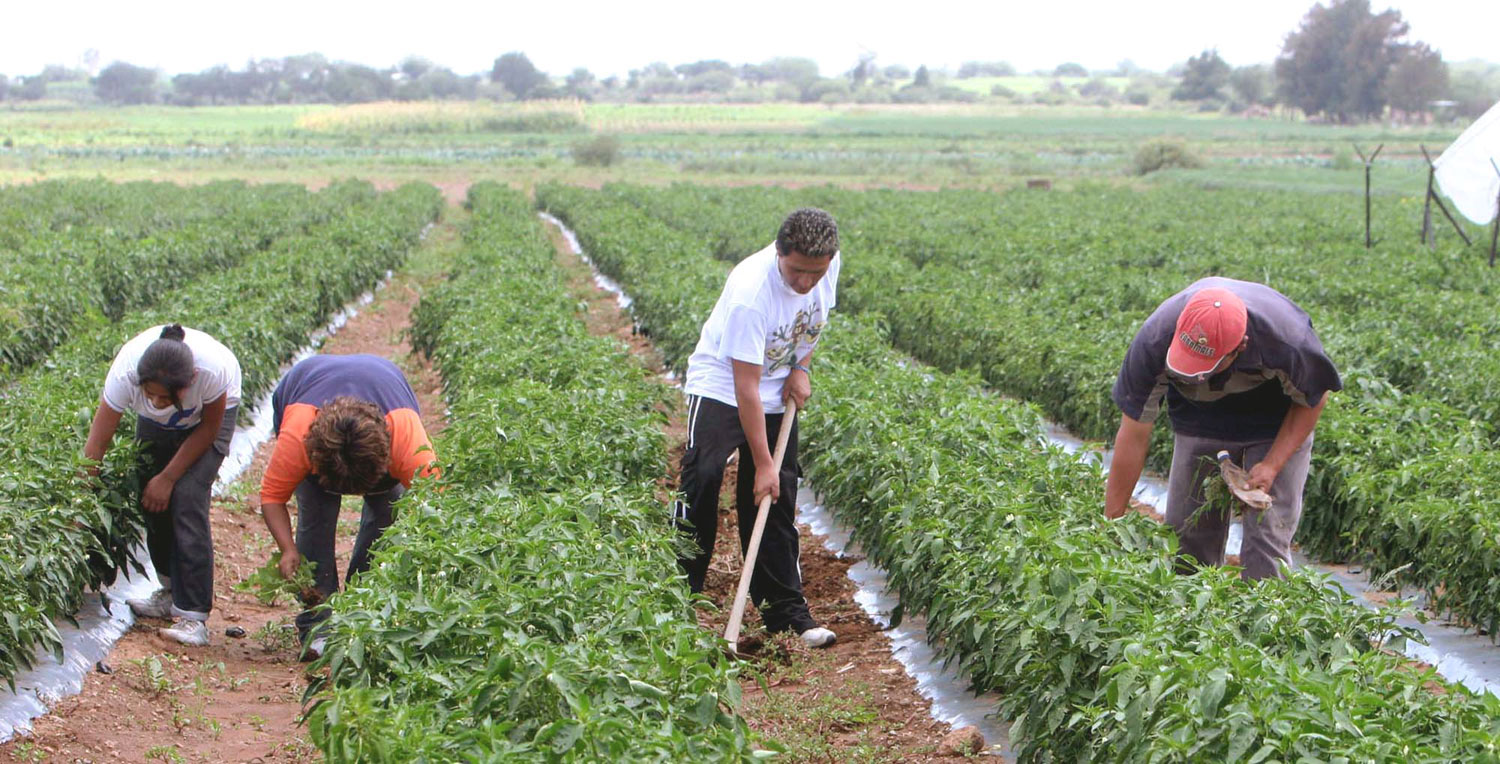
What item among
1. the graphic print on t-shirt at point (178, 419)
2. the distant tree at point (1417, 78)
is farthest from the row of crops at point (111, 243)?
the distant tree at point (1417, 78)

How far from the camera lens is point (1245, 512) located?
4906mm

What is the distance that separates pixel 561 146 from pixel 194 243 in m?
55.2

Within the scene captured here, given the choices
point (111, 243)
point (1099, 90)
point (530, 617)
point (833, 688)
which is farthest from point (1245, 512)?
point (1099, 90)

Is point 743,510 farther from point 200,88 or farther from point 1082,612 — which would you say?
point 200,88

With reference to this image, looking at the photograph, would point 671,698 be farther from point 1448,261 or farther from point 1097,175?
point 1097,175

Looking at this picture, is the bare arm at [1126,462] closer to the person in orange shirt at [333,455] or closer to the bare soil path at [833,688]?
the bare soil path at [833,688]

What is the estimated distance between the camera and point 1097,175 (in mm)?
53312

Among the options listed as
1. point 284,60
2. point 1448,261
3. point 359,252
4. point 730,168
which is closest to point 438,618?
point 359,252

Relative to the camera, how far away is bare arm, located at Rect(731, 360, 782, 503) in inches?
206

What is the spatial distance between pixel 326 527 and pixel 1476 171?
17.9 meters

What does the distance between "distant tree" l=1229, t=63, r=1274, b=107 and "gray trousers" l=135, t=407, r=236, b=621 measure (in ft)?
377

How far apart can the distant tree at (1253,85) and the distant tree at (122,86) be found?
347 feet

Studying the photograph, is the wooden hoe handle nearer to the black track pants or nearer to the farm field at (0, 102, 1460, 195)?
the black track pants

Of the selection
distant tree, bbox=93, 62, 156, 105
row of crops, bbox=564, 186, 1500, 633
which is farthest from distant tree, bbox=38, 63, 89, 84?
row of crops, bbox=564, 186, 1500, 633
